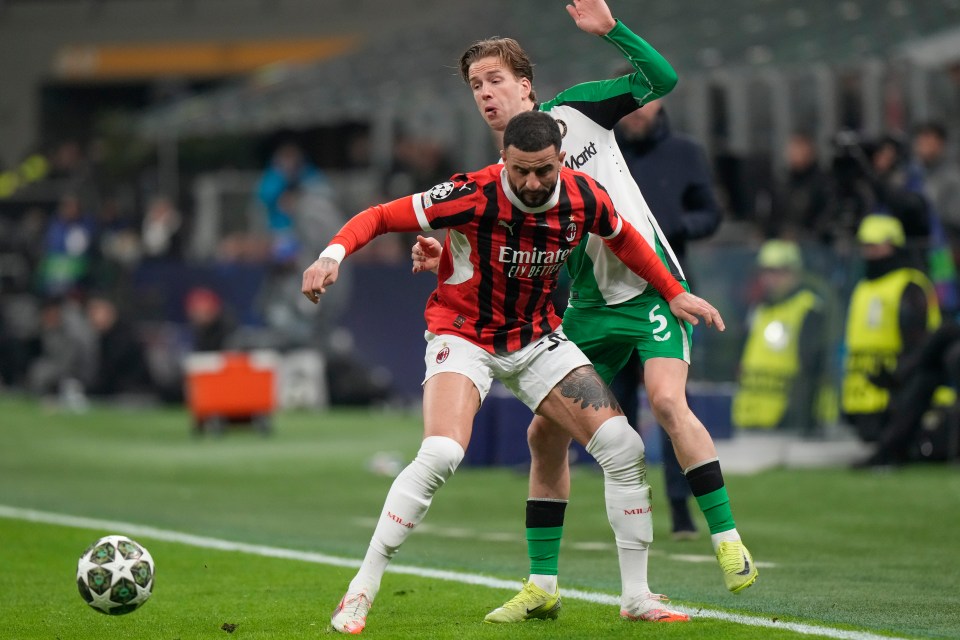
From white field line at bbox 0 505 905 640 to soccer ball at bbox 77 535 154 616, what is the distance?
64.2 inches

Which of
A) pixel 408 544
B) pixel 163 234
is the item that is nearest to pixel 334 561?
pixel 408 544

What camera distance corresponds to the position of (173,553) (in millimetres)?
8406

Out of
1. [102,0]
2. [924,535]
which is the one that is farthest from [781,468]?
[102,0]

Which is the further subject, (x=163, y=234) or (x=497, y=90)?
(x=163, y=234)

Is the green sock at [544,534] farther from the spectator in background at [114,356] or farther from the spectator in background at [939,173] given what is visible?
the spectator in background at [114,356]

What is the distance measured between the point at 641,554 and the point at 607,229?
1.25 m

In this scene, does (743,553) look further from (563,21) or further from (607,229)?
(563,21)

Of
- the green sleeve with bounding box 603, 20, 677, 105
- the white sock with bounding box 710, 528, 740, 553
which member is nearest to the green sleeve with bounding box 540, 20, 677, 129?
the green sleeve with bounding box 603, 20, 677, 105

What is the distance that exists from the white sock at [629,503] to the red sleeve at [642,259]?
0.62 metres

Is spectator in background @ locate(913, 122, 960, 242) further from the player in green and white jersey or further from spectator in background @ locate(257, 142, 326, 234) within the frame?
spectator in background @ locate(257, 142, 326, 234)

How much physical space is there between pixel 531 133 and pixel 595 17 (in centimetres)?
91

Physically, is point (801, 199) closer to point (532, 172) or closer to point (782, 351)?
point (782, 351)

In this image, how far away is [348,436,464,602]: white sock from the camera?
5.95 m

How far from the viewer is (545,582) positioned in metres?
6.35
